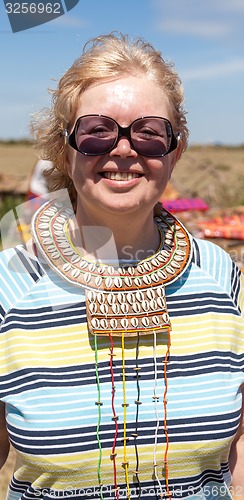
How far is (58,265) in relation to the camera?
172 cm

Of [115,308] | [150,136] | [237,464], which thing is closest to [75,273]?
[115,308]

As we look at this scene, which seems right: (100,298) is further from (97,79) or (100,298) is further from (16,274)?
(97,79)

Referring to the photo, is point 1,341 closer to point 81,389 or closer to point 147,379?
point 81,389

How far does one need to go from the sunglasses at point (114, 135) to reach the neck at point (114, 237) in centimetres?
17

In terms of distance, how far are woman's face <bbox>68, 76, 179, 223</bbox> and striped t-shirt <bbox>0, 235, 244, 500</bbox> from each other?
239 millimetres

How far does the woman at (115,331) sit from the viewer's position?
5.34 feet

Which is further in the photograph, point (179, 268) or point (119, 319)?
point (179, 268)

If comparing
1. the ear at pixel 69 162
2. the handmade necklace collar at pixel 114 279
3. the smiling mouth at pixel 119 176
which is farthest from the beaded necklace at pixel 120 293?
the smiling mouth at pixel 119 176

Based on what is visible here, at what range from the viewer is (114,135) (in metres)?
1.65

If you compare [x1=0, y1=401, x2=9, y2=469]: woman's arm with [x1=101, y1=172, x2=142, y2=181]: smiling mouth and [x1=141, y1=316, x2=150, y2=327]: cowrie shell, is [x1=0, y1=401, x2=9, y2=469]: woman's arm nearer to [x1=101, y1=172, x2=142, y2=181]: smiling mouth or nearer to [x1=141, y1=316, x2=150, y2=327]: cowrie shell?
[x1=141, y1=316, x2=150, y2=327]: cowrie shell

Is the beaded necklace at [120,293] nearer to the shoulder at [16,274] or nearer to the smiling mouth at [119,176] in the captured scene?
the shoulder at [16,274]

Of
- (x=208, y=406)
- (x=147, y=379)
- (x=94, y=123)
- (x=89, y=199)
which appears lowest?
(x=208, y=406)

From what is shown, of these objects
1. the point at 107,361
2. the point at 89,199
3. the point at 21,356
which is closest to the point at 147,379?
the point at 107,361

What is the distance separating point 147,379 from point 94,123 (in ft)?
2.10
